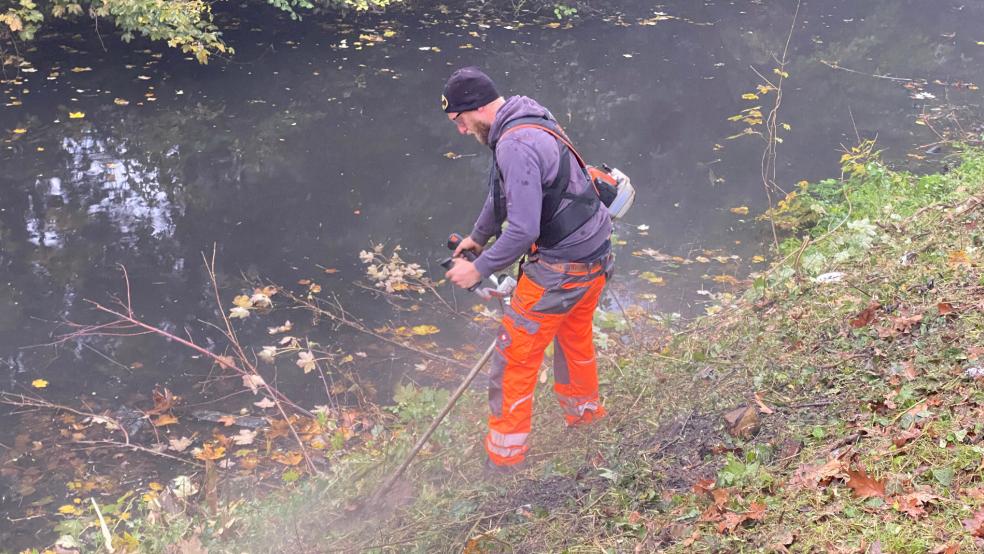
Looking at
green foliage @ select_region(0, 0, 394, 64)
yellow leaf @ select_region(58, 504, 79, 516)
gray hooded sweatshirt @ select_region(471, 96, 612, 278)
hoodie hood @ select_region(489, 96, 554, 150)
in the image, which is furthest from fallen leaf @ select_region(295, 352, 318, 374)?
green foliage @ select_region(0, 0, 394, 64)

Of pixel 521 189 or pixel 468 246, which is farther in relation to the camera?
pixel 468 246

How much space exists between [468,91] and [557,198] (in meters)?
0.60

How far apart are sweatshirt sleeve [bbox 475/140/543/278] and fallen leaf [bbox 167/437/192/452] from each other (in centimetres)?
281

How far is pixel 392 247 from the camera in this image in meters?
7.27

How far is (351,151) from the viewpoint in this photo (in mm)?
9281

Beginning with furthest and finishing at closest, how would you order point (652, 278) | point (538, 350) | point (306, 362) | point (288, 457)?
point (652, 278) < point (306, 362) < point (288, 457) < point (538, 350)

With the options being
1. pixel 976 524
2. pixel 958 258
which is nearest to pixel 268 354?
pixel 958 258

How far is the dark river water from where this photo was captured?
250 inches

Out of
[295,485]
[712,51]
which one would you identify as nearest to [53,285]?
[295,485]

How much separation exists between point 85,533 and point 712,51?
38.9 feet

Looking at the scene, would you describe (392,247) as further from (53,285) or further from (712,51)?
(712,51)

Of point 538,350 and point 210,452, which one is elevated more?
point 538,350

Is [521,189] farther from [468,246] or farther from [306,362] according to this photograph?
[306,362]

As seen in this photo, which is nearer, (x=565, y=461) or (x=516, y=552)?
(x=516, y=552)
